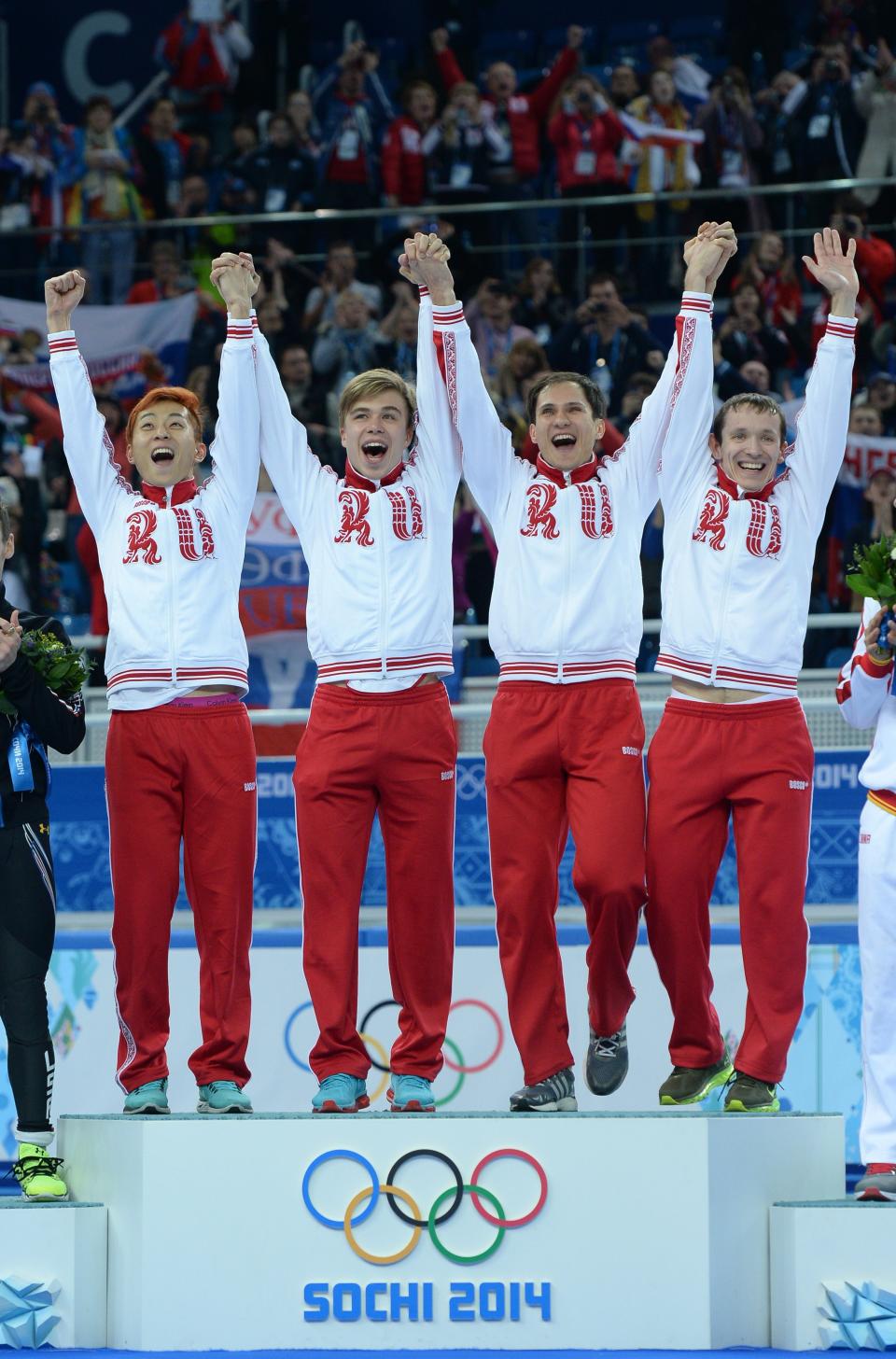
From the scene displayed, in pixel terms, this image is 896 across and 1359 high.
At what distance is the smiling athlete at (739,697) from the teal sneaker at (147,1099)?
4.81 ft

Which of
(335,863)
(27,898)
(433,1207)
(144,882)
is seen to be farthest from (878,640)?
(27,898)

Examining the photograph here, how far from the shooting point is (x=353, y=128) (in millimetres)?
13562

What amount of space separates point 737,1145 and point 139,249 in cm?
834

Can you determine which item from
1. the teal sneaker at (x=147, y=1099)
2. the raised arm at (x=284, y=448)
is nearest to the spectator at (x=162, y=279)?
the raised arm at (x=284, y=448)

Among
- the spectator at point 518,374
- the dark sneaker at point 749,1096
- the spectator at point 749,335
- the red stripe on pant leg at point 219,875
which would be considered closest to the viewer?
the dark sneaker at point 749,1096

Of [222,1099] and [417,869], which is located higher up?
[417,869]

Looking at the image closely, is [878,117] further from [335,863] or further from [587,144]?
[335,863]

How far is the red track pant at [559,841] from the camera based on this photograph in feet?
18.5

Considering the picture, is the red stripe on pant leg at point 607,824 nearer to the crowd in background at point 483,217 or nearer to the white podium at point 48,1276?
the white podium at point 48,1276

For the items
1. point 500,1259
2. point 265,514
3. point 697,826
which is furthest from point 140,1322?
point 265,514

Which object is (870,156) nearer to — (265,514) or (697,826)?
(265,514)

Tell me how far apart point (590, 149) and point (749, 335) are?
233cm

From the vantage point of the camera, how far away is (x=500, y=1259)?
16.7 feet

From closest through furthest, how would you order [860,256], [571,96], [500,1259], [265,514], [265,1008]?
1. [500,1259]
2. [265,1008]
3. [265,514]
4. [860,256]
5. [571,96]
